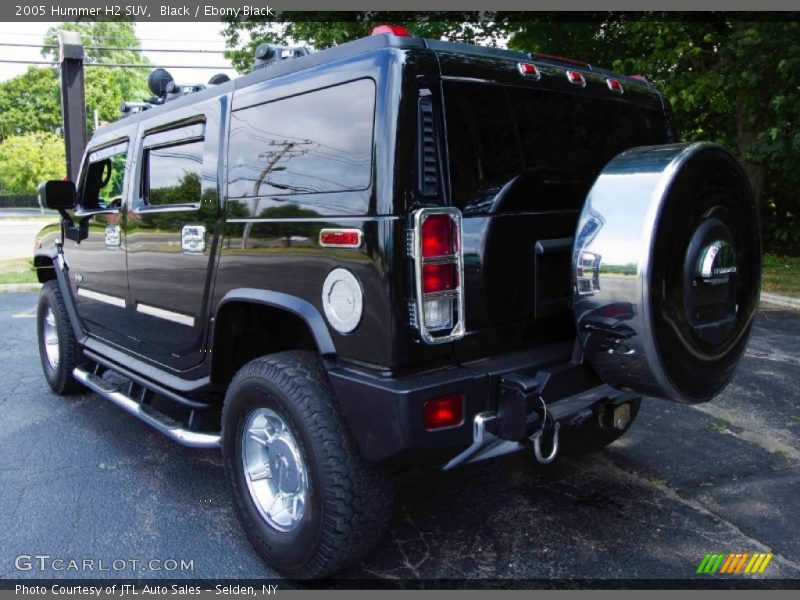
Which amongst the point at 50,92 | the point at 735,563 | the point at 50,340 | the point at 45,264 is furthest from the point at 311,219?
the point at 50,92

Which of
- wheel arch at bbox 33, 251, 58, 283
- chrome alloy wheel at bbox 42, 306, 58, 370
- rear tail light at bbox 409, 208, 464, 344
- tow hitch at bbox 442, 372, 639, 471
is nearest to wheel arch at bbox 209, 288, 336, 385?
rear tail light at bbox 409, 208, 464, 344

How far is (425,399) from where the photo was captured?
85.7 inches

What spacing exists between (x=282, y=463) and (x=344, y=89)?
59.5 inches

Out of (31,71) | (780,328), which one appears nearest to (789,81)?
(780,328)

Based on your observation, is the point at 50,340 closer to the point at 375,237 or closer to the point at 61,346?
the point at 61,346

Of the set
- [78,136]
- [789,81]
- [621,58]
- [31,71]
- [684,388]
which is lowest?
[684,388]

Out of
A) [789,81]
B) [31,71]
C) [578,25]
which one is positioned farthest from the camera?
[31,71]

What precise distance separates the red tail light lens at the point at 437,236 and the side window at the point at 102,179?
2.71 meters

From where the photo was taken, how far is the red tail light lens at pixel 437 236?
7.21 feet

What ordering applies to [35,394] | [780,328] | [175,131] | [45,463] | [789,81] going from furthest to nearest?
1. [789,81]
2. [780,328]
3. [35,394]
4. [45,463]
5. [175,131]

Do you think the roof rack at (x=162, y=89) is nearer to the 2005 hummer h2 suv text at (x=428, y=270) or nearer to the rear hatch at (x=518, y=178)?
the 2005 hummer h2 suv text at (x=428, y=270)

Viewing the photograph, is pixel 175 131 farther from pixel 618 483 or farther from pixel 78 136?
pixel 78 136

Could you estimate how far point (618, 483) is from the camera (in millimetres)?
3445

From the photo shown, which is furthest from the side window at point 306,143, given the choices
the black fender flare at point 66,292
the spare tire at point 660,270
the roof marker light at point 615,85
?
the black fender flare at point 66,292
